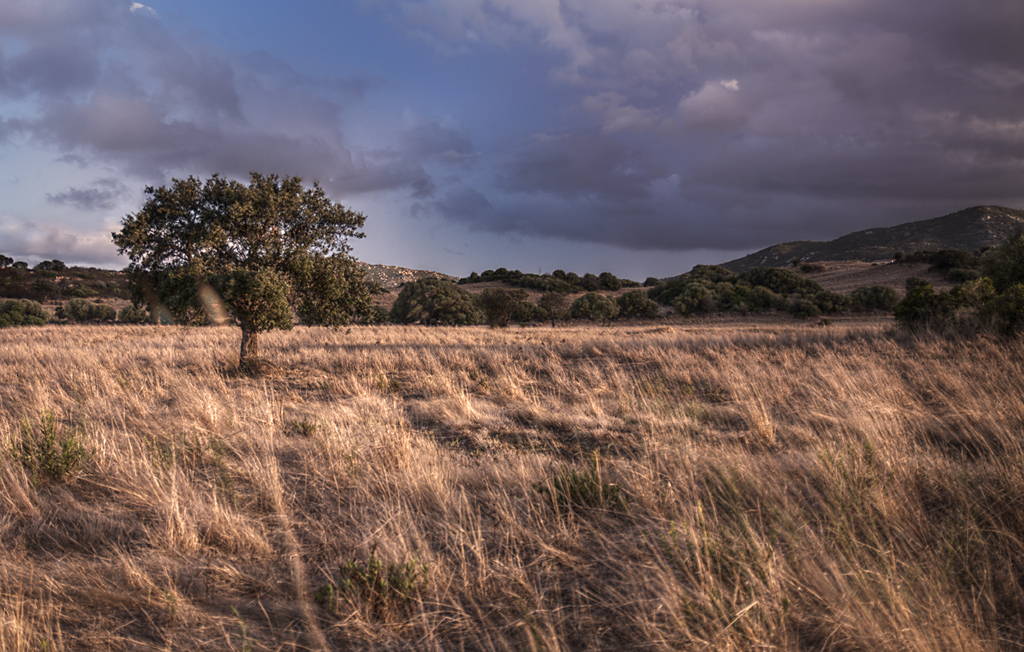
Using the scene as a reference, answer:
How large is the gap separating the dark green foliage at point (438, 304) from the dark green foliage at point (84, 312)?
27625 mm

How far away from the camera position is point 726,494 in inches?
144

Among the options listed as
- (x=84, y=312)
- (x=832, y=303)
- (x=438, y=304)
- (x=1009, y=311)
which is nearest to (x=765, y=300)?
(x=832, y=303)

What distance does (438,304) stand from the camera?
45156 mm

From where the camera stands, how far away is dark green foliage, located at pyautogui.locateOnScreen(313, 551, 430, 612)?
2.52 m

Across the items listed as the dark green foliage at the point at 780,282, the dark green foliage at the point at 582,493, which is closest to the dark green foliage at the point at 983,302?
the dark green foliage at the point at 582,493

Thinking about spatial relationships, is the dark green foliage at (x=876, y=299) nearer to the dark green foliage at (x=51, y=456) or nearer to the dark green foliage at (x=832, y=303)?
the dark green foliage at (x=832, y=303)

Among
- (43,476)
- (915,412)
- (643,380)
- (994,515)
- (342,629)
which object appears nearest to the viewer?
(342,629)

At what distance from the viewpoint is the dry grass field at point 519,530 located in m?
2.31

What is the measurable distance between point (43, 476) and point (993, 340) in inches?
691

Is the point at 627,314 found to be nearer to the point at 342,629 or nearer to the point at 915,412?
the point at 915,412

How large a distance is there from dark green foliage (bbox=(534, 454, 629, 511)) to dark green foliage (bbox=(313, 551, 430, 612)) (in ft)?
4.07

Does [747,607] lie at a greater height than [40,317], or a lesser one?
lesser

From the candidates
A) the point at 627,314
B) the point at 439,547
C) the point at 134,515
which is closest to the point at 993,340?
the point at 439,547

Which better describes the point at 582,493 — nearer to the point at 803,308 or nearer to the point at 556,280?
the point at 803,308
